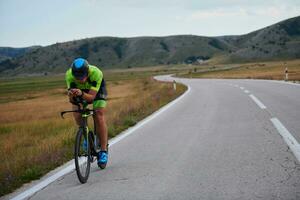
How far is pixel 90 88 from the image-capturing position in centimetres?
655

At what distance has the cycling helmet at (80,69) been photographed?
6129 mm

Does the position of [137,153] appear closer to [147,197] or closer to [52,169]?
[52,169]

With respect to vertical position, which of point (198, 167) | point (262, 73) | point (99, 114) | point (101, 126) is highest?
point (99, 114)

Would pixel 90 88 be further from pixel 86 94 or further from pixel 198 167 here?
pixel 198 167

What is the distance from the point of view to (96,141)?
6918mm

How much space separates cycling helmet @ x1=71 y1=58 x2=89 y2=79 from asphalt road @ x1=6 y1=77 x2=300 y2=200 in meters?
1.47

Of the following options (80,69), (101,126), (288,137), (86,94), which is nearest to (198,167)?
(101,126)

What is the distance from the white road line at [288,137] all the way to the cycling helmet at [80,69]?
336cm

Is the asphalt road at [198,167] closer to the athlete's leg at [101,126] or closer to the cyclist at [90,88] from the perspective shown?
the athlete's leg at [101,126]

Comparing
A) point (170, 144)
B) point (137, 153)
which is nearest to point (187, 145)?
point (170, 144)

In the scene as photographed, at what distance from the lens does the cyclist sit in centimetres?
618

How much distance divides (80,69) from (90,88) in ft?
1.54

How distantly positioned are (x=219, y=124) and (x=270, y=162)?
16.2 ft

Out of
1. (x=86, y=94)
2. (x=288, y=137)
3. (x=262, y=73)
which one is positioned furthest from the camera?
(x=262, y=73)
